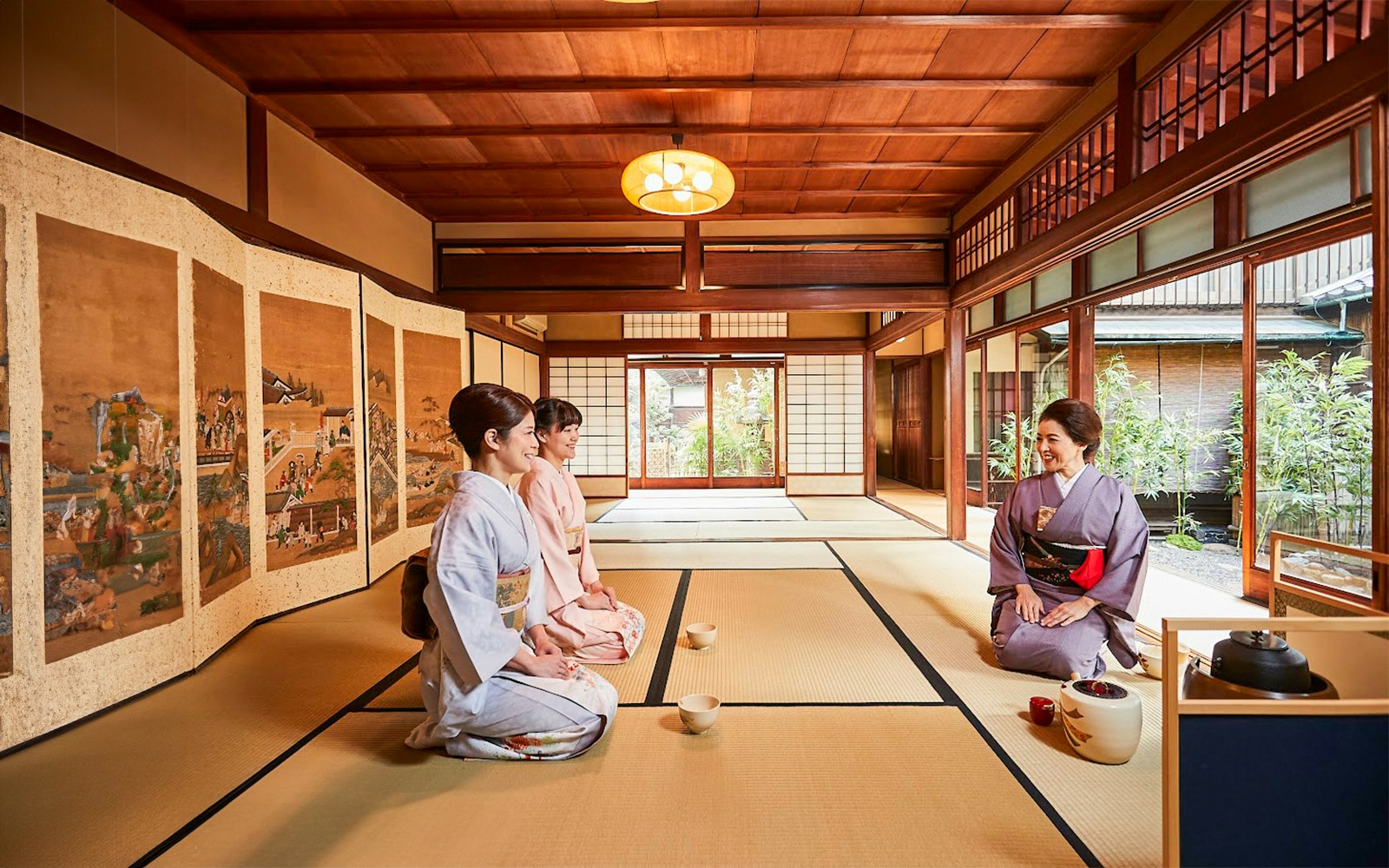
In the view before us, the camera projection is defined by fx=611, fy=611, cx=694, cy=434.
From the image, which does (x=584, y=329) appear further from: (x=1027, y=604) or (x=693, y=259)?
(x=1027, y=604)

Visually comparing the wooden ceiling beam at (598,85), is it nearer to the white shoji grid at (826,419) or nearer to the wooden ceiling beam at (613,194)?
the wooden ceiling beam at (613,194)

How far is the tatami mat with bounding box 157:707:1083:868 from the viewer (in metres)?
1.44

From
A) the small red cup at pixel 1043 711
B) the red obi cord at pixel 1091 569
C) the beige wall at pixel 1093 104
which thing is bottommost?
the small red cup at pixel 1043 711

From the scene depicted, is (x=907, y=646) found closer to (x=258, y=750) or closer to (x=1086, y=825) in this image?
(x=1086, y=825)

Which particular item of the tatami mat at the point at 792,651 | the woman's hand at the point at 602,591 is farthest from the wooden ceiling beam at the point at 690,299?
the woman's hand at the point at 602,591

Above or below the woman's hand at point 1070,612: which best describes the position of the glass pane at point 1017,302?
above

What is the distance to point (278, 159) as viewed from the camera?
3521 millimetres

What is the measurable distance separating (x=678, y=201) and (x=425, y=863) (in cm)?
315

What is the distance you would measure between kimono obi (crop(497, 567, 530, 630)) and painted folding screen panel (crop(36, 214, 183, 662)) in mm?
1592

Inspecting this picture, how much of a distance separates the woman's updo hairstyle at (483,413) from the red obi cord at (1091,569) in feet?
7.34

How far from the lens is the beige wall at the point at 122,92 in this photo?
2.11 meters

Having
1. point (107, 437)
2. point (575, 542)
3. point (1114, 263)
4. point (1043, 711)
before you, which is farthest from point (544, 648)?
point (1114, 263)

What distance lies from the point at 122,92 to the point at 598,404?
664 cm

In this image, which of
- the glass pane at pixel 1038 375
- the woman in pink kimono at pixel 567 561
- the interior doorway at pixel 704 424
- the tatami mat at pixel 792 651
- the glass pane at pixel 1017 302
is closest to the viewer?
the tatami mat at pixel 792 651
